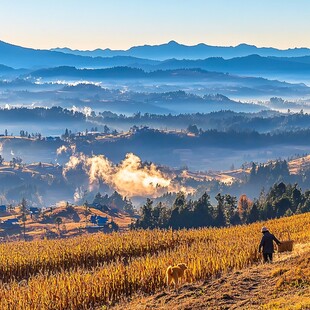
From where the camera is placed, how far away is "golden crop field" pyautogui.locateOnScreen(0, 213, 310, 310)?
3022cm

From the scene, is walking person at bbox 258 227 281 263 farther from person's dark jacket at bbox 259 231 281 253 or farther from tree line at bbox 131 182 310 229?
tree line at bbox 131 182 310 229

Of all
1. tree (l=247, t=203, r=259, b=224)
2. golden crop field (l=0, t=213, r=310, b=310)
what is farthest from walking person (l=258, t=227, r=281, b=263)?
tree (l=247, t=203, r=259, b=224)

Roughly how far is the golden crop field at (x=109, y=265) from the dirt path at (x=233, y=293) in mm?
1787

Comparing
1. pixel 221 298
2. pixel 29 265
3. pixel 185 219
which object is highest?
pixel 221 298

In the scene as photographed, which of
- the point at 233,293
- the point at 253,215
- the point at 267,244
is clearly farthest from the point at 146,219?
the point at 233,293

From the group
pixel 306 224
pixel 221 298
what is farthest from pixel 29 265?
pixel 306 224

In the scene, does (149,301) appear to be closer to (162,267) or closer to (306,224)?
(162,267)

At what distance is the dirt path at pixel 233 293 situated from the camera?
26378mm

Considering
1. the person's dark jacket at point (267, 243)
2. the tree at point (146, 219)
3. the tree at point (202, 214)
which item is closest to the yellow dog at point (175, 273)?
the person's dark jacket at point (267, 243)

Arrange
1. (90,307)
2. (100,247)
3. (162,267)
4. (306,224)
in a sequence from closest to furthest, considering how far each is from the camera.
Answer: (90,307), (162,267), (100,247), (306,224)

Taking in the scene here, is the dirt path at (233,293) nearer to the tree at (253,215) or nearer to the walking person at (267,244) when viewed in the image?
the walking person at (267,244)

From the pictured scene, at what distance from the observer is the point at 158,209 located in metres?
138

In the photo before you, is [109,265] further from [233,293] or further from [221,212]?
[221,212]

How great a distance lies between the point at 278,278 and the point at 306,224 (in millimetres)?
28384
